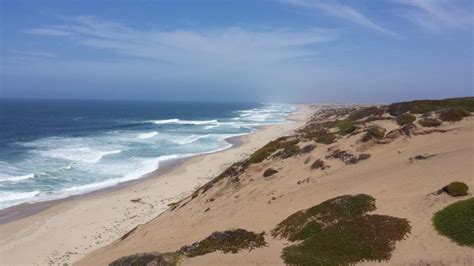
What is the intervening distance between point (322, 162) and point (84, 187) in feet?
69.5

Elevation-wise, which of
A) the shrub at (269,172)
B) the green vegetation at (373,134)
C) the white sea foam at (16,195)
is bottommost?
the white sea foam at (16,195)

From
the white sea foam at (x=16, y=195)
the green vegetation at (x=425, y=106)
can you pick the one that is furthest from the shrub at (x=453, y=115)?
the white sea foam at (x=16, y=195)

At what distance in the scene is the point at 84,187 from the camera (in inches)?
1375

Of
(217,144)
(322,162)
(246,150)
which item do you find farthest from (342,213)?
(217,144)

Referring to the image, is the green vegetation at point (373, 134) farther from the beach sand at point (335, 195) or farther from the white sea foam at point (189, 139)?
the white sea foam at point (189, 139)

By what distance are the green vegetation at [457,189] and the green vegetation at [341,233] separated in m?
2.41

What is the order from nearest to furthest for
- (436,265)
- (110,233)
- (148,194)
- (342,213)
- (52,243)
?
(436,265), (342,213), (52,243), (110,233), (148,194)

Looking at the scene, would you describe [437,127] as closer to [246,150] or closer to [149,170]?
[149,170]

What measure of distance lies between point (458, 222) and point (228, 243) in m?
7.05

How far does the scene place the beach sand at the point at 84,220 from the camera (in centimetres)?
2116

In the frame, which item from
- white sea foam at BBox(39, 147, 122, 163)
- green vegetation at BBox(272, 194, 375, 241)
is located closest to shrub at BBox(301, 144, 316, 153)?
green vegetation at BBox(272, 194, 375, 241)

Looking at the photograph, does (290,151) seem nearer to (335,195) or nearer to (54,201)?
(335,195)

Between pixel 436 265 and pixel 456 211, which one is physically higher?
pixel 456 211

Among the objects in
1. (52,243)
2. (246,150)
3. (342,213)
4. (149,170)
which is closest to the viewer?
(342,213)
